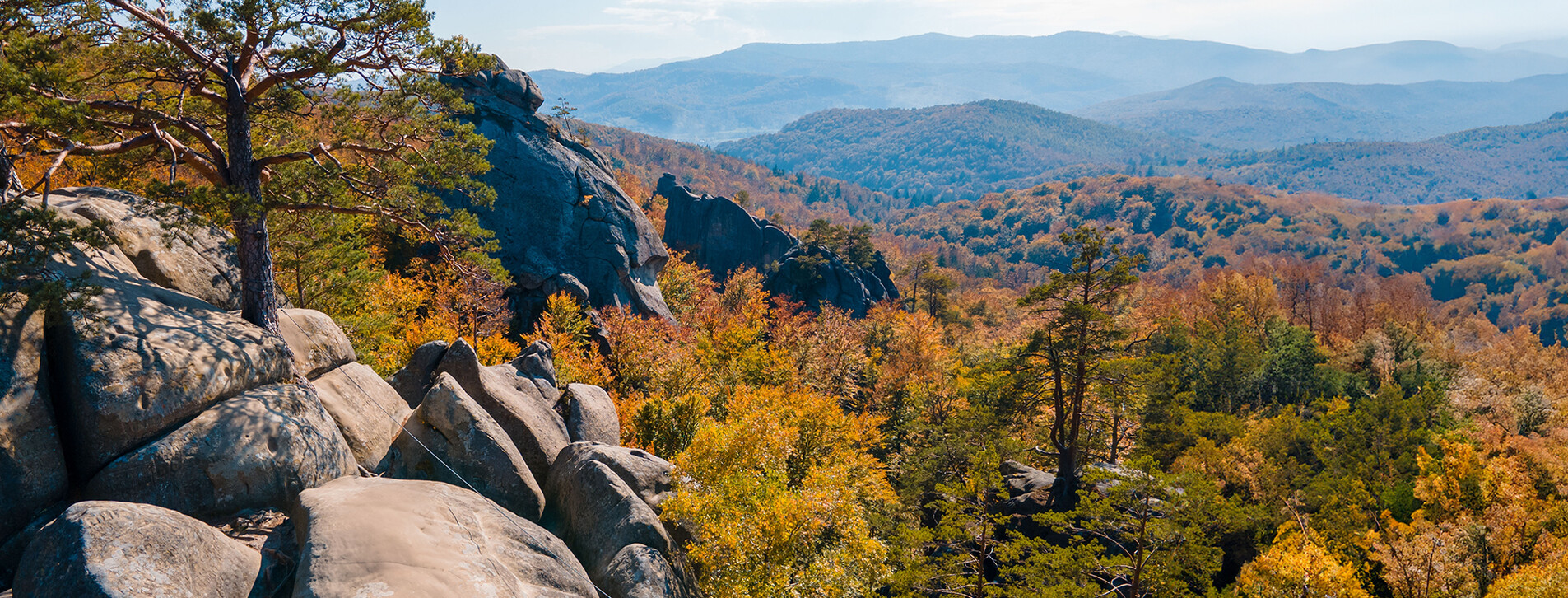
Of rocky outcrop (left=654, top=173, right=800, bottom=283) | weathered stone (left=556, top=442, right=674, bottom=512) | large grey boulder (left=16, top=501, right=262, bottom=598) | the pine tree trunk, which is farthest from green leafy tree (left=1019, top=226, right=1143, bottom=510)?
rocky outcrop (left=654, top=173, right=800, bottom=283)

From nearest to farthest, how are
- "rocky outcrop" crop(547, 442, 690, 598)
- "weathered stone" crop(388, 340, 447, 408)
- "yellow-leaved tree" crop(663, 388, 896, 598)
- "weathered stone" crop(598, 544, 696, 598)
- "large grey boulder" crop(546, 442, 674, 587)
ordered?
"weathered stone" crop(598, 544, 696, 598), "rocky outcrop" crop(547, 442, 690, 598), "large grey boulder" crop(546, 442, 674, 587), "yellow-leaved tree" crop(663, 388, 896, 598), "weathered stone" crop(388, 340, 447, 408)

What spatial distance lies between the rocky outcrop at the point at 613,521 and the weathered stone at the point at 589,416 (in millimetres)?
3789

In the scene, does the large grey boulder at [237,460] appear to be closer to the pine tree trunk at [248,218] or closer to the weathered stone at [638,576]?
the pine tree trunk at [248,218]

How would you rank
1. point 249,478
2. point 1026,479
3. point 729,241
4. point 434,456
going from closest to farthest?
point 249,478
point 434,456
point 1026,479
point 729,241

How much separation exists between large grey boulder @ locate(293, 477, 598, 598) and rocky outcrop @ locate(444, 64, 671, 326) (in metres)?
37.9

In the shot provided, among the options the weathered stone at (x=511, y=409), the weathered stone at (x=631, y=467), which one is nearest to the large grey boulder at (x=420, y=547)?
the weathered stone at (x=631, y=467)

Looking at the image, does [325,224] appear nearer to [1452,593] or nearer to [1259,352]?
[1452,593]

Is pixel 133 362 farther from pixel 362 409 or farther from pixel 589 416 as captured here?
pixel 589 416

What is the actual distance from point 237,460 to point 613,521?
22.5ft

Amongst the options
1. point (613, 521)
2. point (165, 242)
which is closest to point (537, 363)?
point (613, 521)

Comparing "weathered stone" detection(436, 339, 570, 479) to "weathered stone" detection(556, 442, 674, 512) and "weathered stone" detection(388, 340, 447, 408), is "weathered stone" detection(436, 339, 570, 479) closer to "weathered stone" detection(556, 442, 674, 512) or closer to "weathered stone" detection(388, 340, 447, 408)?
"weathered stone" detection(388, 340, 447, 408)

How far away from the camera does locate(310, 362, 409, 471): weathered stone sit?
599 inches

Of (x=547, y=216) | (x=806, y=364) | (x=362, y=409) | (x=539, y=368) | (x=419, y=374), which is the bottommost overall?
(x=806, y=364)

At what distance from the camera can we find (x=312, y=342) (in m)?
16.2
